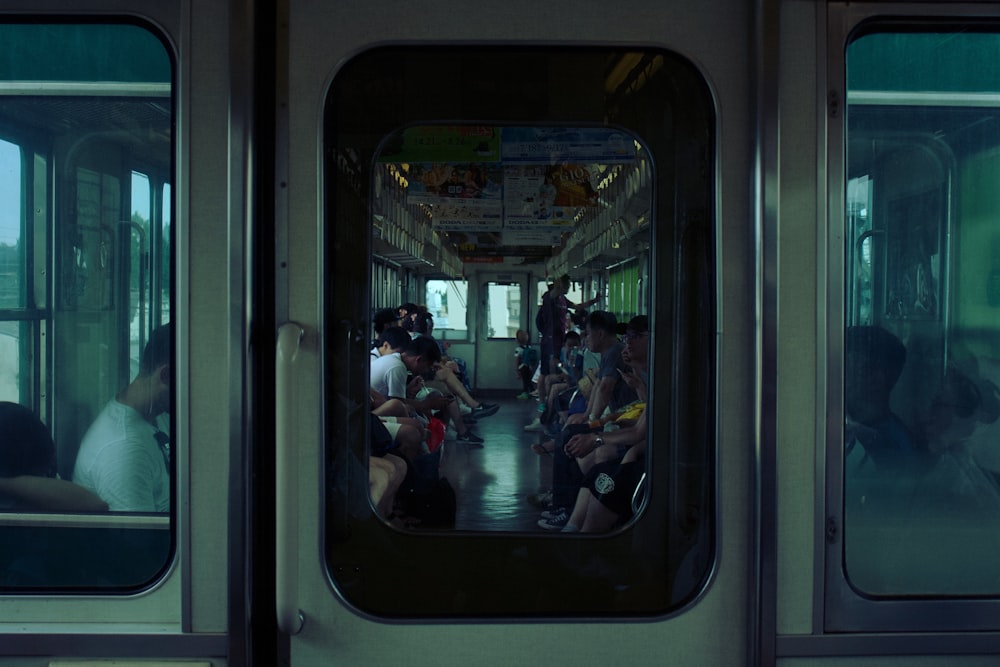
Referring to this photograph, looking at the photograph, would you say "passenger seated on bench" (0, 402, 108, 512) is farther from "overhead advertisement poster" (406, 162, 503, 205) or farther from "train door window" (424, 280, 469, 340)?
"overhead advertisement poster" (406, 162, 503, 205)

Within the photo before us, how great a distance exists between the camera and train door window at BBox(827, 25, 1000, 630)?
2.27 meters

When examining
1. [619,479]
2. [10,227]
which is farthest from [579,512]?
[10,227]

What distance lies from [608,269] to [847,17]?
86cm

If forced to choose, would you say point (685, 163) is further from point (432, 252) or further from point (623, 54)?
point (432, 252)

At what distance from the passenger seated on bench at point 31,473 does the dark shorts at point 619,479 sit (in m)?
1.29

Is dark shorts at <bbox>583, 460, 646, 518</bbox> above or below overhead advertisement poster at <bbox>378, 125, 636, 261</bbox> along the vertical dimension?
below

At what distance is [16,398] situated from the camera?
231 cm

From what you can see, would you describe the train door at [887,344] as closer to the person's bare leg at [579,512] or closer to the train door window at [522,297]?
the train door window at [522,297]

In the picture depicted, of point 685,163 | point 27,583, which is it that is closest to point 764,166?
point 685,163

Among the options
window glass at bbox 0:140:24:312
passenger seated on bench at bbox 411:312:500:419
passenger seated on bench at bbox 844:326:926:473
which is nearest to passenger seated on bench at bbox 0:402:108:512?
window glass at bbox 0:140:24:312

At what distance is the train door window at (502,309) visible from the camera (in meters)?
2.42

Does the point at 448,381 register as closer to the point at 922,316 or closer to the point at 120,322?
the point at 120,322

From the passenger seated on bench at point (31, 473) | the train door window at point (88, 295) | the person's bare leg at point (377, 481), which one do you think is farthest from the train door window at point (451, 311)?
the passenger seated on bench at point (31, 473)

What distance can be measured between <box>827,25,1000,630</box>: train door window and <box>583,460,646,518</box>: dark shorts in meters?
0.50
